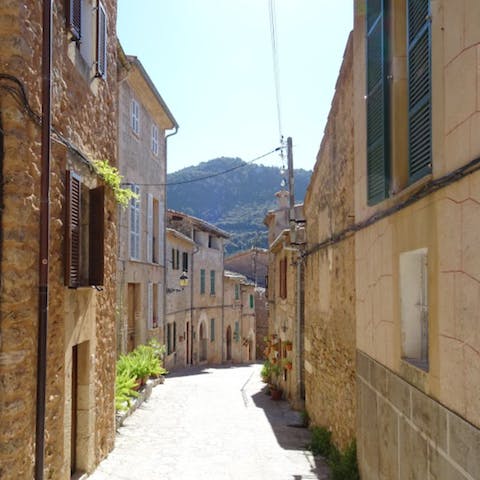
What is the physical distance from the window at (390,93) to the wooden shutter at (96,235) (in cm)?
344

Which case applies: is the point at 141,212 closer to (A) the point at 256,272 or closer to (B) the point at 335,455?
(B) the point at 335,455

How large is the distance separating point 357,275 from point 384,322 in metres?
1.46

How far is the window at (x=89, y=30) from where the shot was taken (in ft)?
21.7

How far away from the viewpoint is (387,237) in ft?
17.9

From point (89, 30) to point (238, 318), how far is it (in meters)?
Answer: 30.3

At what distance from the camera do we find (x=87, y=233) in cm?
745

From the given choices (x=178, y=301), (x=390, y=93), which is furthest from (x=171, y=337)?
(x=390, y=93)

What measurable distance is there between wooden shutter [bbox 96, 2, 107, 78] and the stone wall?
204 inches

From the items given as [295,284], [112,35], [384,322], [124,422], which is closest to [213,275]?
[295,284]

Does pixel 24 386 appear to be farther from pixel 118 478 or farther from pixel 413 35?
pixel 413 35

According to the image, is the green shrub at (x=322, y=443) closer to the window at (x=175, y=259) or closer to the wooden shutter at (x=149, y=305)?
the wooden shutter at (x=149, y=305)

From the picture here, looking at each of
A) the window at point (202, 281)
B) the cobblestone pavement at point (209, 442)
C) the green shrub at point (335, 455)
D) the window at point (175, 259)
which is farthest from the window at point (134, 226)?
the window at point (202, 281)

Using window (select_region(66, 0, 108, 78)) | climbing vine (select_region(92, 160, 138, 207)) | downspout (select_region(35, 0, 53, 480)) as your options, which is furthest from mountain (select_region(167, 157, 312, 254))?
downspout (select_region(35, 0, 53, 480))

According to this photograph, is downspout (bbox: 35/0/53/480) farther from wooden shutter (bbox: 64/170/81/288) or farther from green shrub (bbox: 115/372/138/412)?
green shrub (bbox: 115/372/138/412)
